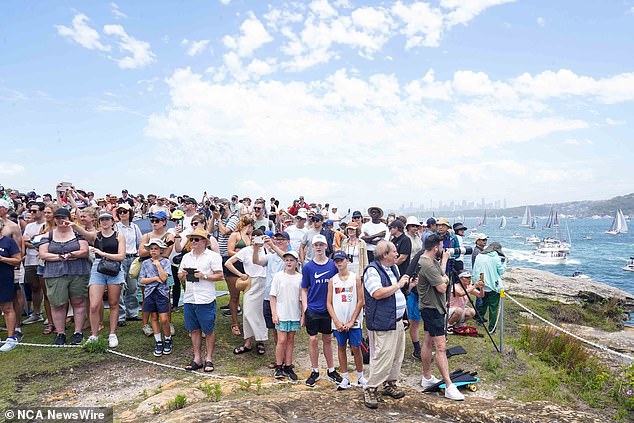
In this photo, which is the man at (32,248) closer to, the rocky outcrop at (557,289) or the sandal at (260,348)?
the sandal at (260,348)

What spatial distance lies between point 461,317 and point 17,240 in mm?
8336

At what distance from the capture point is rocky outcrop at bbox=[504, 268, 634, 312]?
49.4 ft

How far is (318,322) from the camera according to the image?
5363mm

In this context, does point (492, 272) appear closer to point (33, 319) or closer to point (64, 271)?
point (64, 271)

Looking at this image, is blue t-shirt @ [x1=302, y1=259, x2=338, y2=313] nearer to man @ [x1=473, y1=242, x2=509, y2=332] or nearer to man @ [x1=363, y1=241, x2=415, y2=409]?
man @ [x1=363, y1=241, x2=415, y2=409]

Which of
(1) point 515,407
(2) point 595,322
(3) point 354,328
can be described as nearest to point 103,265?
(3) point 354,328

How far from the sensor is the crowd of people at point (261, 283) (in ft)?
16.7

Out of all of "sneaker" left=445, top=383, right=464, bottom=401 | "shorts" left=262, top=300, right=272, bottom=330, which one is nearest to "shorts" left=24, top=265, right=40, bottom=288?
"shorts" left=262, top=300, right=272, bottom=330

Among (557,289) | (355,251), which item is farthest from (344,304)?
(557,289)

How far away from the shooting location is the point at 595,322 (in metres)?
12.4

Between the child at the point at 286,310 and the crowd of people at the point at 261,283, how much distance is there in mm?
16

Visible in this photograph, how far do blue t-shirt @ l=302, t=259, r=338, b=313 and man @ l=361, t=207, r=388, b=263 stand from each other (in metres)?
3.07

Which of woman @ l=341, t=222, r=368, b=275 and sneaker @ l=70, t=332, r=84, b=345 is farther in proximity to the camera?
woman @ l=341, t=222, r=368, b=275

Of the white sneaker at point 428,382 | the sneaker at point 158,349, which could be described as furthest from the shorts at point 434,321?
the sneaker at point 158,349
